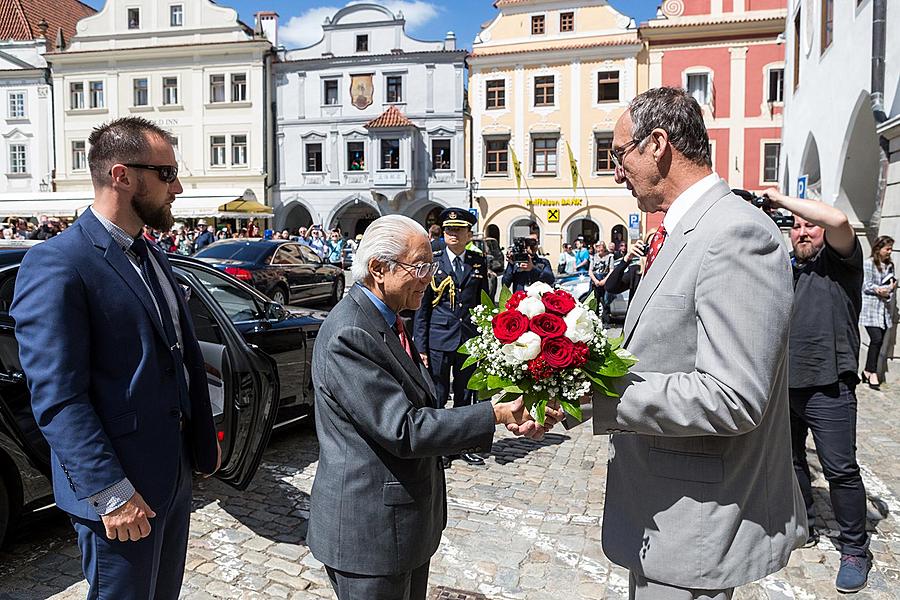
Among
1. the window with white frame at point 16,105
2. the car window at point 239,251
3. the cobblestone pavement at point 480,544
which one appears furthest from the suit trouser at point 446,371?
the window with white frame at point 16,105

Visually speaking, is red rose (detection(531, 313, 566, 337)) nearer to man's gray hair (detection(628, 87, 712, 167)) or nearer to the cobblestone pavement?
man's gray hair (detection(628, 87, 712, 167))

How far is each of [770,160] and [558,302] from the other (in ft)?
106

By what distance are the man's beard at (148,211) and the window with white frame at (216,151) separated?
119ft

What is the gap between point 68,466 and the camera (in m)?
2.21

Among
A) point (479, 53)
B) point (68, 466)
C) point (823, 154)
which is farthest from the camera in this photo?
point (479, 53)

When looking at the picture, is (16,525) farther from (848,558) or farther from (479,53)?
(479,53)

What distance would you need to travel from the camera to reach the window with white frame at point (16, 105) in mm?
38281

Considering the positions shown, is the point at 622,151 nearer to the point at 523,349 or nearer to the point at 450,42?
the point at 523,349

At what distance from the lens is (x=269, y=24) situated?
1462 inches

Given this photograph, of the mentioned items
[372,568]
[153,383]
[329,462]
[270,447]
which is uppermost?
[153,383]

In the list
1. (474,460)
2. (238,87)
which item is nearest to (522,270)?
(474,460)

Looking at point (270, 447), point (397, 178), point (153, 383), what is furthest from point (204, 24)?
point (153, 383)

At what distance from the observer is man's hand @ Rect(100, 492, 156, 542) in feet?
7.39

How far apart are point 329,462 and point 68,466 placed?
815 mm
